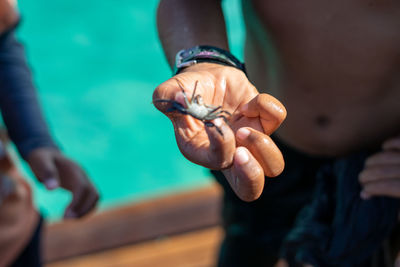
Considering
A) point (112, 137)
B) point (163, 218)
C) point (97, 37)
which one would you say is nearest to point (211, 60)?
point (163, 218)

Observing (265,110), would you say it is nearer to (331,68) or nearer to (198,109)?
(198,109)

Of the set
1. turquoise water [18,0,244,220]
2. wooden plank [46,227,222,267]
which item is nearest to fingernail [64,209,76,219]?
wooden plank [46,227,222,267]

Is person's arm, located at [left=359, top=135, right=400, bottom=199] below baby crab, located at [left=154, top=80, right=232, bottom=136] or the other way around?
below

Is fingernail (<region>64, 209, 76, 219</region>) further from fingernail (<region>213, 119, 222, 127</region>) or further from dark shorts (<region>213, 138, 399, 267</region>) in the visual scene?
fingernail (<region>213, 119, 222, 127</region>)

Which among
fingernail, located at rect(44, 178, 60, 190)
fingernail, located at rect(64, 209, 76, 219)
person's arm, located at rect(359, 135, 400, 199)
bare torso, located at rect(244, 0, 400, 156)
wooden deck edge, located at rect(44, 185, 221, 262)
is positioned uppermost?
bare torso, located at rect(244, 0, 400, 156)

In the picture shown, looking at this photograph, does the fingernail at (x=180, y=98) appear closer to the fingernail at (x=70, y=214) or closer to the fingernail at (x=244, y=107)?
the fingernail at (x=244, y=107)

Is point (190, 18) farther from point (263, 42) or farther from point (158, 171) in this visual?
point (158, 171)
